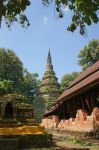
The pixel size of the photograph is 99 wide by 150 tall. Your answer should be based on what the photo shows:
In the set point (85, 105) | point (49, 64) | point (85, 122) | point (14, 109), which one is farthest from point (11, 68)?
point (14, 109)

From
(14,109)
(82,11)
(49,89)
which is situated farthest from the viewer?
(49,89)

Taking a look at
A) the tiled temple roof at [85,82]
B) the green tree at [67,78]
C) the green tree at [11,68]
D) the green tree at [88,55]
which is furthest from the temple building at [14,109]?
the green tree at [67,78]

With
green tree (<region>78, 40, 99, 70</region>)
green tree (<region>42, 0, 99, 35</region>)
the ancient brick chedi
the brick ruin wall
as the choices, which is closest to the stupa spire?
the ancient brick chedi

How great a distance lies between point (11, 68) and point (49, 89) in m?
7.01

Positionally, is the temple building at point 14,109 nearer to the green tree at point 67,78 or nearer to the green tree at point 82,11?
the green tree at point 82,11

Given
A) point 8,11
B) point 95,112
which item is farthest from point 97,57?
point 8,11

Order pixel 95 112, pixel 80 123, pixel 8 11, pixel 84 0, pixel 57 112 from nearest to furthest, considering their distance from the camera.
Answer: pixel 84 0 < pixel 8 11 < pixel 95 112 < pixel 80 123 < pixel 57 112

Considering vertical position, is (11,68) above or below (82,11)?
above

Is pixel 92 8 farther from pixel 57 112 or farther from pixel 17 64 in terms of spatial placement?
pixel 17 64

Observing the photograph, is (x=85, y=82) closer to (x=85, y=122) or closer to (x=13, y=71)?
(x=85, y=122)

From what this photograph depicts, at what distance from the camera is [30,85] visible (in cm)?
5603

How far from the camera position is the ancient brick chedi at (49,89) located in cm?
4949

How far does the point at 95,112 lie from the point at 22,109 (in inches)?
121

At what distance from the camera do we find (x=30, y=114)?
13.5 metres
